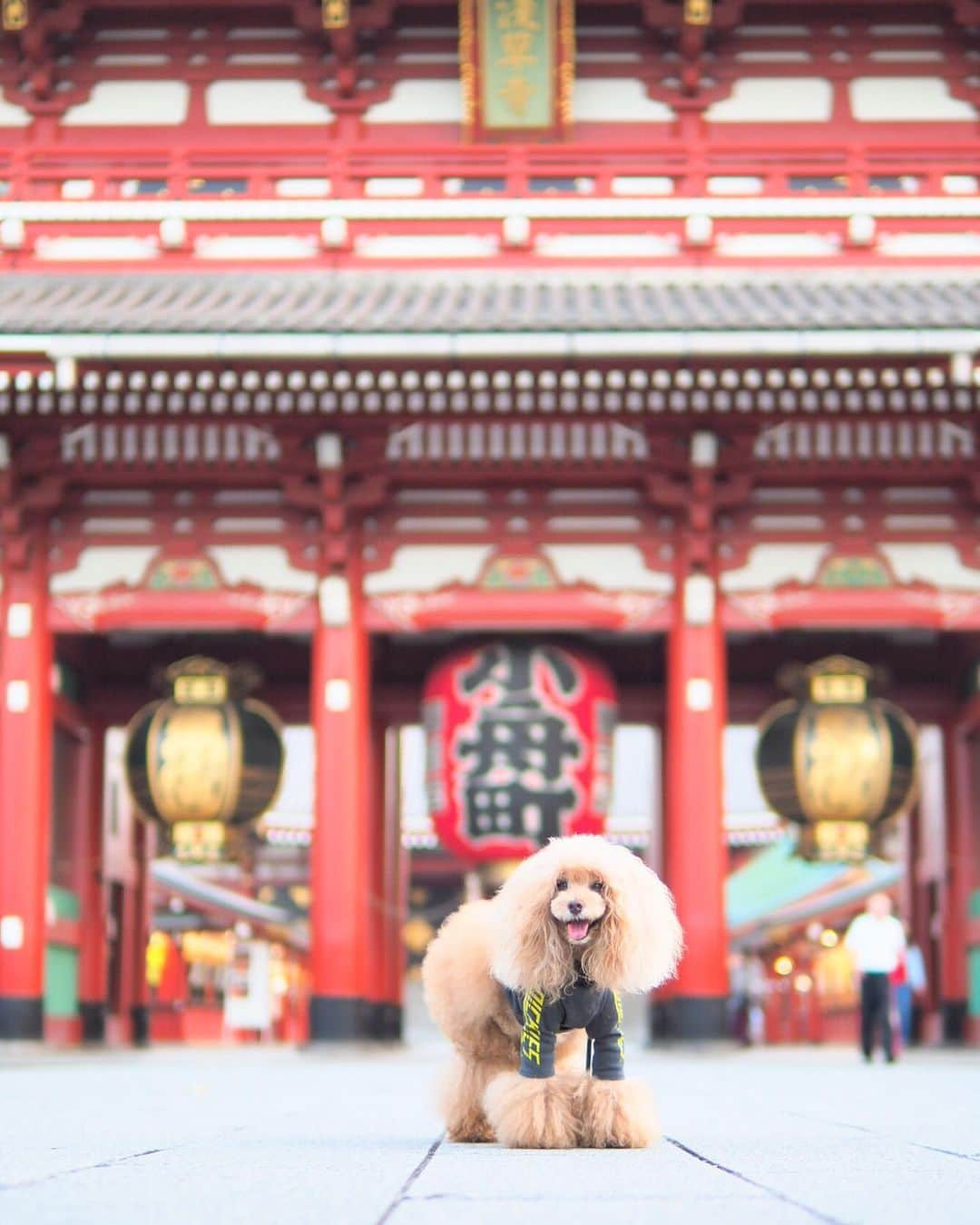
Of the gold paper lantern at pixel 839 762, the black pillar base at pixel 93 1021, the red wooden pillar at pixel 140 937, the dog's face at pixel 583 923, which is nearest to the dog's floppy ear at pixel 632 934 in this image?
the dog's face at pixel 583 923

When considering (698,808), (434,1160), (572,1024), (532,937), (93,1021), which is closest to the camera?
(434,1160)

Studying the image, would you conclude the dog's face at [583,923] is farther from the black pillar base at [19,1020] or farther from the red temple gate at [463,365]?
the black pillar base at [19,1020]

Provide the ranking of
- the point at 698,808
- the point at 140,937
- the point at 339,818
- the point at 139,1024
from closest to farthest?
the point at 698,808 < the point at 339,818 < the point at 139,1024 < the point at 140,937

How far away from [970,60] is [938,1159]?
14.3m

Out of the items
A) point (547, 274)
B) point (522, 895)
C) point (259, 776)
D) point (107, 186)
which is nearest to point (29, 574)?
point (259, 776)

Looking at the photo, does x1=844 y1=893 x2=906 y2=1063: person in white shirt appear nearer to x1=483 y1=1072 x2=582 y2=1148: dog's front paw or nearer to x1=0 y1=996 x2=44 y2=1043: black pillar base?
x1=0 y1=996 x2=44 y2=1043: black pillar base

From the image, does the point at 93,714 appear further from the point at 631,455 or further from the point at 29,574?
the point at 631,455

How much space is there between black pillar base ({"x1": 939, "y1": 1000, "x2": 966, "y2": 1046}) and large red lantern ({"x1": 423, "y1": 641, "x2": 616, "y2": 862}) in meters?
4.58

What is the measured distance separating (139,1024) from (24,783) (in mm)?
5629

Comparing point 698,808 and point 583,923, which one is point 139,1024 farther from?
point 583,923

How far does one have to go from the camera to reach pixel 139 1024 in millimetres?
20844

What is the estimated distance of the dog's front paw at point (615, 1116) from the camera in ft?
20.0

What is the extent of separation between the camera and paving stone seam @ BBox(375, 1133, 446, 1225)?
14.1ft

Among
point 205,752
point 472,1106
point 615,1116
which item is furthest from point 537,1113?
point 205,752
